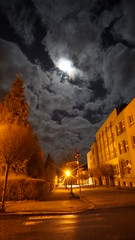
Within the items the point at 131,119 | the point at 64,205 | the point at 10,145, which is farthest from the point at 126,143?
the point at 10,145

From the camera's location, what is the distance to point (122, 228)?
6984 millimetres

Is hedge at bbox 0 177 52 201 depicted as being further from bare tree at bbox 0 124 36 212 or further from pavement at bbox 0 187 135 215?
bare tree at bbox 0 124 36 212

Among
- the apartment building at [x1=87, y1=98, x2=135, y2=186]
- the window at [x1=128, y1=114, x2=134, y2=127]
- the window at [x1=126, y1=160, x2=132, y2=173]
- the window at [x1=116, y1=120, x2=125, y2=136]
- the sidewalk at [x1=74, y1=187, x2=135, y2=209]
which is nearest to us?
the sidewalk at [x1=74, y1=187, x2=135, y2=209]

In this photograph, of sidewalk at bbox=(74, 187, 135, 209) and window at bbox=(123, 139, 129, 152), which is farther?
window at bbox=(123, 139, 129, 152)

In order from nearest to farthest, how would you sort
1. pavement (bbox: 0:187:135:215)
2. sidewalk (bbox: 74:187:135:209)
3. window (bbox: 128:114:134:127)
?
pavement (bbox: 0:187:135:215) < sidewalk (bbox: 74:187:135:209) < window (bbox: 128:114:134:127)

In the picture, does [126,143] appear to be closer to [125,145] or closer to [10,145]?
[125,145]

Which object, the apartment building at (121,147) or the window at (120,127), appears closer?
the apartment building at (121,147)

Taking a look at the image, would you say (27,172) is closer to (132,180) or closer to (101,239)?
(101,239)

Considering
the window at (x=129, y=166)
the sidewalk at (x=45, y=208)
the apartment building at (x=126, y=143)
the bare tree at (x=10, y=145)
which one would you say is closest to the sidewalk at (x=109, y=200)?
the sidewalk at (x=45, y=208)

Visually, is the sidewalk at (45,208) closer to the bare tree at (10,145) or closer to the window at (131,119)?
the bare tree at (10,145)

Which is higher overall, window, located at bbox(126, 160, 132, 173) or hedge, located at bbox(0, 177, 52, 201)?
window, located at bbox(126, 160, 132, 173)

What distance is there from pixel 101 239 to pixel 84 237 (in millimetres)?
588

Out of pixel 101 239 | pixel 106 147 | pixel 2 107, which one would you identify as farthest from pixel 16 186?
pixel 106 147

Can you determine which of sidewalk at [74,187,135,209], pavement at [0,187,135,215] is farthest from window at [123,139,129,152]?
pavement at [0,187,135,215]
